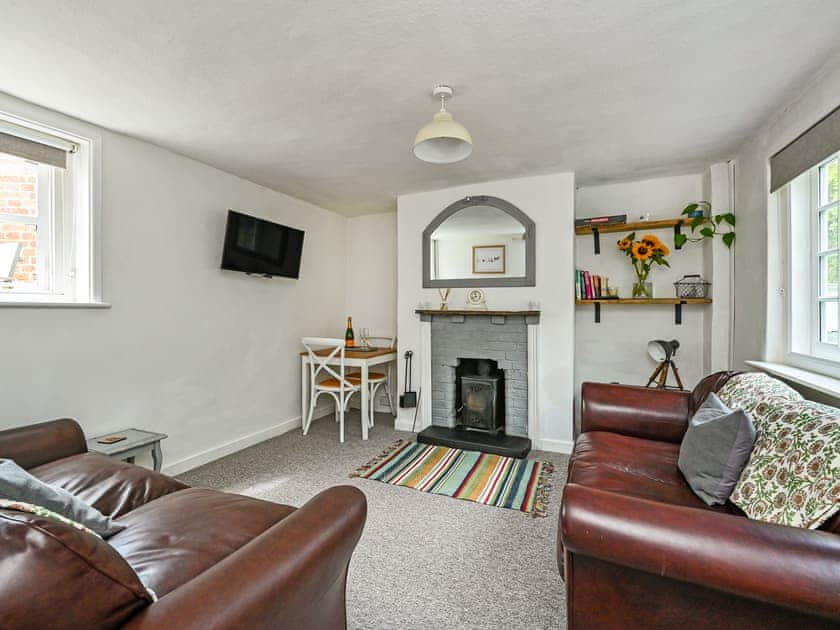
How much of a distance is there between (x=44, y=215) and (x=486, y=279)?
3075mm

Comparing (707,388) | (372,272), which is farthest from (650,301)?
(372,272)

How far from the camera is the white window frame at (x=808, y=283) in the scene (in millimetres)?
2111

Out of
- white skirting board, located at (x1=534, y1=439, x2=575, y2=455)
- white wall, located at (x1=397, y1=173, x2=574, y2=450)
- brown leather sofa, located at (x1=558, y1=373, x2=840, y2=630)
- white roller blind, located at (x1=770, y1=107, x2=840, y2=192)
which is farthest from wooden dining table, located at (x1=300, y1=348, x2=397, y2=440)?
white roller blind, located at (x1=770, y1=107, x2=840, y2=192)

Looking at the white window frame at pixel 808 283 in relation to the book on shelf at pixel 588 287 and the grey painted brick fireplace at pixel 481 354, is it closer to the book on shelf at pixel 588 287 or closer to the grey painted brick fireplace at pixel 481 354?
the book on shelf at pixel 588 287

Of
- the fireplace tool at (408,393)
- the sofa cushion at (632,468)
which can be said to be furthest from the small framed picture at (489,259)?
the sofa cushion at (632,468)

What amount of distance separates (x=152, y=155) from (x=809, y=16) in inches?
138

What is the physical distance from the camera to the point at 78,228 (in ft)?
8.13

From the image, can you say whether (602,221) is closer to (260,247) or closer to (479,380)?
(479,380)

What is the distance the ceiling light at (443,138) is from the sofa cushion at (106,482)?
190cm

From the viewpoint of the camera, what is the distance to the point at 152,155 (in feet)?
9.16

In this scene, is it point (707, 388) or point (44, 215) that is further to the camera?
point (44, 215)

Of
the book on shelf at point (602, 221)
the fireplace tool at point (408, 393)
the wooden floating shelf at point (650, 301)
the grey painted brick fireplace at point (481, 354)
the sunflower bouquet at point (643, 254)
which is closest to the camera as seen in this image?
the wooden floating shelf at point (650, 301)

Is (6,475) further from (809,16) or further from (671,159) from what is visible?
(671,159)

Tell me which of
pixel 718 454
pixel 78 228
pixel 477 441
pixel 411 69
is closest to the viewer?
pixel 718 454
